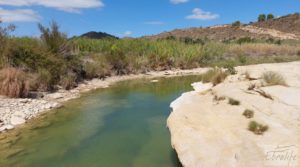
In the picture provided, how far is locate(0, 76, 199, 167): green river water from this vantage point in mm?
6785

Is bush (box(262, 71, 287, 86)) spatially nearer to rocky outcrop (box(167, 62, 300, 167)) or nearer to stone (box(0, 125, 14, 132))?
rocky outcrop (box(167, 62, 300, 167))

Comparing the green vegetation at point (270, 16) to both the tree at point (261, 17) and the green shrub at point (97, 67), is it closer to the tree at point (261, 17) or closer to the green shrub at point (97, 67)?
the tree at point (261, 17)

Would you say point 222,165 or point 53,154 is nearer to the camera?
point 222,165

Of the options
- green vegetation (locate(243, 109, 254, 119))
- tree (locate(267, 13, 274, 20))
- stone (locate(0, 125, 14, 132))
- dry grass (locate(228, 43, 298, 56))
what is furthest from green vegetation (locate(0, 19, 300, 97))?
tree (locate(267, 13, 274, 20))

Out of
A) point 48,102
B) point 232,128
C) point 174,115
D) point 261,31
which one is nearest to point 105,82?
point 48,102

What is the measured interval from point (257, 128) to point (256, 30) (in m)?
56.3

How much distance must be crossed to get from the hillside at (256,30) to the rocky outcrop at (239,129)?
47.1 m

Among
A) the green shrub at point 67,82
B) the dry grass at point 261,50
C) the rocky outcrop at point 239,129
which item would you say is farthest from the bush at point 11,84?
the dry grass at point 261,50

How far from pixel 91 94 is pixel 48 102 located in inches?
101

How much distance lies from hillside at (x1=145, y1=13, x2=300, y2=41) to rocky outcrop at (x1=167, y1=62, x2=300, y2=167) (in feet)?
154

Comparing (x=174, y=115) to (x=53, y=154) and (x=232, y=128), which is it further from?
(x=53, y=154)

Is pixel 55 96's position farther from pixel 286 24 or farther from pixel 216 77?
pixel 286 24

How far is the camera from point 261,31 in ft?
188

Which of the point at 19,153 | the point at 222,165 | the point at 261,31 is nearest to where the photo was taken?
the point at 222,165
